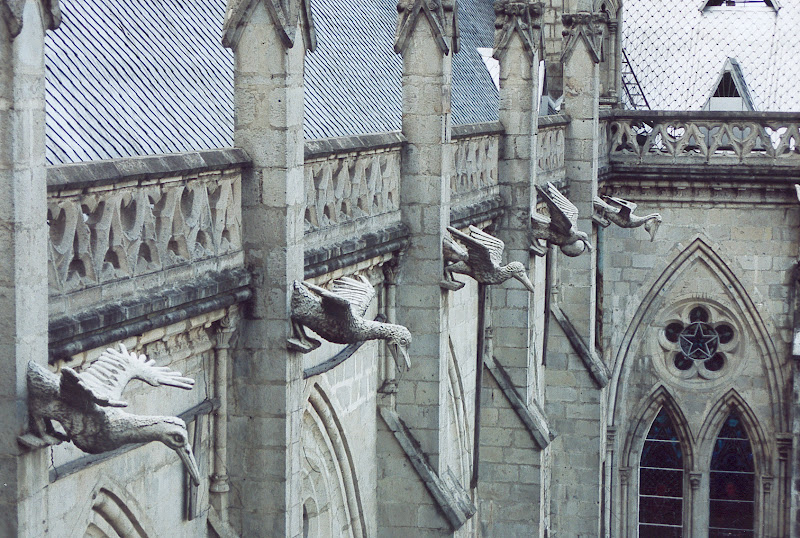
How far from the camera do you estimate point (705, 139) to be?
2984cm

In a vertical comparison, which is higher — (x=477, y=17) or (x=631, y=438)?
(x=477, y=17)

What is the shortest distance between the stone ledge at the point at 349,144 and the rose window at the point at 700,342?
14069mm

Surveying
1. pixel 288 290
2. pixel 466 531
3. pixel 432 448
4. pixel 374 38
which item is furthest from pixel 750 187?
pixel 288 290

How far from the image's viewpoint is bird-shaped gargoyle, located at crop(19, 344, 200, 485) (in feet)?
28.4

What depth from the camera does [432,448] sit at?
17047mm

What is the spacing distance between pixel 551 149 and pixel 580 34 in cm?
228

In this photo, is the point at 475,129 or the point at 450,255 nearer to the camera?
the point at 450,255

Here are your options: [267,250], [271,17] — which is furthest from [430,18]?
[267,250]

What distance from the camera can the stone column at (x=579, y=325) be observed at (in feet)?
83.8

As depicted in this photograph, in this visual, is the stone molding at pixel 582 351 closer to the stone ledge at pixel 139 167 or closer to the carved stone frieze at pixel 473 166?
the carved stone frieze at pixel 473 166

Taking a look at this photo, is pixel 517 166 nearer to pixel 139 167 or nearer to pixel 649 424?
pixel 649 424

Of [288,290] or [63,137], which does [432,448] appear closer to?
[288,290]

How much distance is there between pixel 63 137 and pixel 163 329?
157 cm

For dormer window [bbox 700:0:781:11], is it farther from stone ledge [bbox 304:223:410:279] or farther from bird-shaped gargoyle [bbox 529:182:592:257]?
stone ledge [bbox 304:223:410:279]
